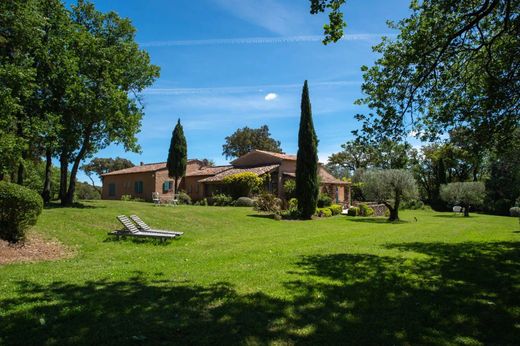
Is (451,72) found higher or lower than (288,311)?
higher

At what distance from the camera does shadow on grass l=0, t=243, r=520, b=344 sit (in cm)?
453

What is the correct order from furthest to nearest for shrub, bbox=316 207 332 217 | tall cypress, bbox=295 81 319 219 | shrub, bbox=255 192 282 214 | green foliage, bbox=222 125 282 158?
green foliage, bbox=222 125 282 158 < shrub, bbox=316 207 332 217 < shrub, bbox=255 192 282 214 < tall cypress, bbox=295 81 319 219

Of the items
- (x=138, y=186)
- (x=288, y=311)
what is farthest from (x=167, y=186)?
(x=288, y=311)

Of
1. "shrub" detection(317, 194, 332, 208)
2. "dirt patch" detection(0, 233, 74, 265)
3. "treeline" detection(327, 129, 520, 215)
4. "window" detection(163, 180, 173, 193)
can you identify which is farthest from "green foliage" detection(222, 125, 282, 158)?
"dirt patch" detection(0, 233, 74, 265)

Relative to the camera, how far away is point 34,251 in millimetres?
10953

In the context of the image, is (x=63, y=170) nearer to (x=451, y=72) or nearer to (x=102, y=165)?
(x=451, y=72)

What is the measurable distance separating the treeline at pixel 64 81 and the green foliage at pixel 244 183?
11805 millimetres

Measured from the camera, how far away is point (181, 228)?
18734 millimetres

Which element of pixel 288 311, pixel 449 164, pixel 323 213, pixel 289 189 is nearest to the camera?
pixel 288 311

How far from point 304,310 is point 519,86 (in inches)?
353

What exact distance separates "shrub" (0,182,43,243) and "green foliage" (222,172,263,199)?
2389 centimetres

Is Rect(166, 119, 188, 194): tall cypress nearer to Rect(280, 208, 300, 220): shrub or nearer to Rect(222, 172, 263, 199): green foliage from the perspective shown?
Rect(222, 172, 263, 199): green foliage

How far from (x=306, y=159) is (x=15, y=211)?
1976 centimetres

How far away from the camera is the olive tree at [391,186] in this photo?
1121 inches
